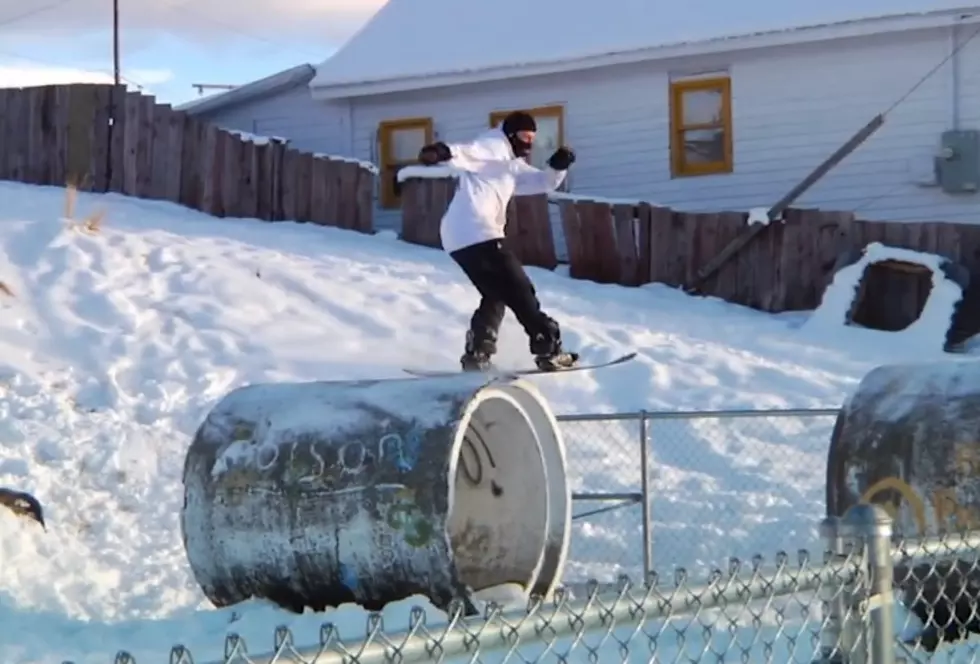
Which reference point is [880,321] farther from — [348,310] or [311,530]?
[311,530]

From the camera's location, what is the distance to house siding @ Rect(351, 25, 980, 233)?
61.4ft

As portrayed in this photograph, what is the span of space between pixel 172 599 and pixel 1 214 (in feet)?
29.9

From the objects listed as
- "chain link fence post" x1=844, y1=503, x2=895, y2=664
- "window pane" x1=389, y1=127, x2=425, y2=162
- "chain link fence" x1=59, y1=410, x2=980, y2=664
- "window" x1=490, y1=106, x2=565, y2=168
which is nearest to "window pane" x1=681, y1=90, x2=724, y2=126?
"window" x1=490, y1=106, x2=565, y2=168

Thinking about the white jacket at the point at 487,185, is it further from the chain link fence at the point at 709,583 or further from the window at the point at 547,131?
the window at the point at 547,131

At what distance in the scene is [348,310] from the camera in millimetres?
14422

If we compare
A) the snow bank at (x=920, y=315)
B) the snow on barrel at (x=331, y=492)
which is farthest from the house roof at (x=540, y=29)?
the snow on barrel at (x=331, y=492)

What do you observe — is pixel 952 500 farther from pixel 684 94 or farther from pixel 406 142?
pixel 406 142

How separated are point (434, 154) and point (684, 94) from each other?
11.1m

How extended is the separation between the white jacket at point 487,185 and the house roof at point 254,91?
11916 mm

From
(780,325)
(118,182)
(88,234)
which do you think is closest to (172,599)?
(88,234)

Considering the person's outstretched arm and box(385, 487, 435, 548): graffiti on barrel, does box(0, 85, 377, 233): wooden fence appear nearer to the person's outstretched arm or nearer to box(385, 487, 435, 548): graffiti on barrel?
the person's outstretched arm

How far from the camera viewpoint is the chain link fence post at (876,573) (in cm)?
370

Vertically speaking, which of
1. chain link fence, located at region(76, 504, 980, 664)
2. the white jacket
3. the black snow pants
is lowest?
chain link fence, located at region(76, 504, 980, 664)

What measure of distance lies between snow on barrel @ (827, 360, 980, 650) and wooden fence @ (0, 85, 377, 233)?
42.9 feet
